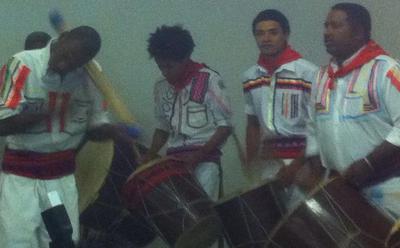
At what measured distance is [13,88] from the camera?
386cm

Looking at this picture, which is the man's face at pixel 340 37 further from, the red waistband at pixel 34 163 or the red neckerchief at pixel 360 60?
the red waistband at pixel 34 163

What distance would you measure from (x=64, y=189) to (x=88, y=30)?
79cm

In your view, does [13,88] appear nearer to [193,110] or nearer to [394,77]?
[193,110]

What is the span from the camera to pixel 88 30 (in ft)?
13.0

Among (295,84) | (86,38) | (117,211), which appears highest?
(86,38)

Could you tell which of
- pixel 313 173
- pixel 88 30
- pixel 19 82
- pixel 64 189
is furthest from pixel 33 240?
pixel 313 173

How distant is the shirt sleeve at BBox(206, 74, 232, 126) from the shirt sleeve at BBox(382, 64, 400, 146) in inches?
50.9

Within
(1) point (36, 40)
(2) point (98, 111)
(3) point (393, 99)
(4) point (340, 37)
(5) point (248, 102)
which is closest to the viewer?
(3) point (393, 99)

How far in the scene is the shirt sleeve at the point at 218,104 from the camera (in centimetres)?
463

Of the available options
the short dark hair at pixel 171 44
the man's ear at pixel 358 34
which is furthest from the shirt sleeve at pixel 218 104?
the man's ear at pixel 358 34

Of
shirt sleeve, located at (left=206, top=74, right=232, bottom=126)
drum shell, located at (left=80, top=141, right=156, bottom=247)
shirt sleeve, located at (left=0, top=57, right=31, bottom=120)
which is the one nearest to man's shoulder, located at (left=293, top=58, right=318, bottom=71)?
shirt sleeve, located at (left=206, top=74, right=232, bottom=126)

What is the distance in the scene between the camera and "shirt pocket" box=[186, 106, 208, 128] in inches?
183

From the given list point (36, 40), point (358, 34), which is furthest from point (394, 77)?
point (36, 40)

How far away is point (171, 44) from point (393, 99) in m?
1.62
